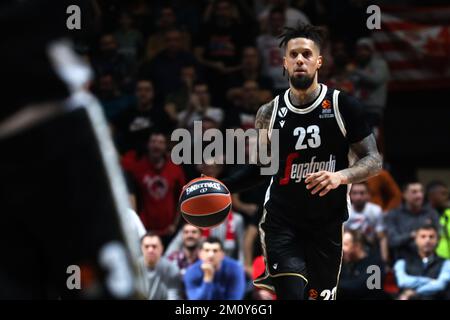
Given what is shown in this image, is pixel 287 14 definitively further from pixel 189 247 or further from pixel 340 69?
pixel 189 247

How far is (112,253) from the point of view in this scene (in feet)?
7.97

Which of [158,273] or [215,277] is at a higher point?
[158,273]

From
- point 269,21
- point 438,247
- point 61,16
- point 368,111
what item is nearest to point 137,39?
point 269,21

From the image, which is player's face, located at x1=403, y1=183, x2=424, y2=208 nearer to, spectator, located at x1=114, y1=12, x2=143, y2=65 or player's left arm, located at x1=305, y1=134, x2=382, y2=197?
spectator, located at x1=114, y1=12, x2=143, y2=65

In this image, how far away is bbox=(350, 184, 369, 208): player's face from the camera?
35.5 feet

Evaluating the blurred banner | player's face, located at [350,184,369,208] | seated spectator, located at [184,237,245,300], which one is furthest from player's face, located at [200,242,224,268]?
the blurred banner

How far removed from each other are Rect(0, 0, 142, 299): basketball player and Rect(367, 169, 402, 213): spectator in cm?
926

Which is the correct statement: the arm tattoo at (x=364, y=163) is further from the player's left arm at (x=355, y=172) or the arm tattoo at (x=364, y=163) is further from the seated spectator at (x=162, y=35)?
the seated spectator at (x=162, y=35)

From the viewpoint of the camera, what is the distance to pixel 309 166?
626 centimetres

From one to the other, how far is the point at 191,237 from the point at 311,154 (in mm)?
4264

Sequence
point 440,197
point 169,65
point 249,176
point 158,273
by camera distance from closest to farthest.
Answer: point 249,176 → point 158,273 → point 440,197 → point 169,65

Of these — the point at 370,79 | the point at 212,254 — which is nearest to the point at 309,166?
the point at 212,254
